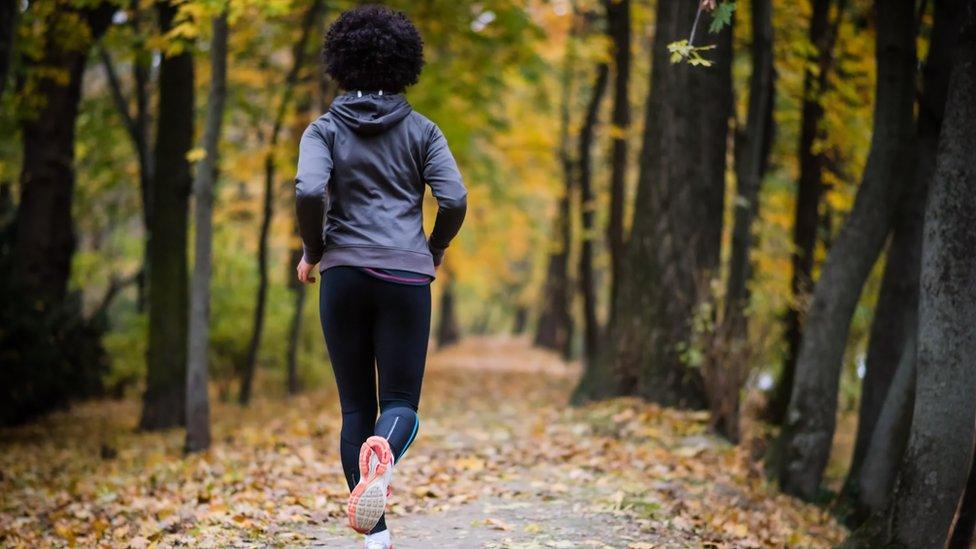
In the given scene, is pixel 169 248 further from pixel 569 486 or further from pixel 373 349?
pixel 373 349

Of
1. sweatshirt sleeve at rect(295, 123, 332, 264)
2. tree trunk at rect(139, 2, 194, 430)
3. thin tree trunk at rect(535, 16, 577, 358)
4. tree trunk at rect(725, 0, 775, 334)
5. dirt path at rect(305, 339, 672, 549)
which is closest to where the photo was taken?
sweatshirt sleeve at rect(295, 123, 332, 264)

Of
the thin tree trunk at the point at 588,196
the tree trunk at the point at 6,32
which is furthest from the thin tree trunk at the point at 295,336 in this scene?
the tree trunk at the point at 6,32

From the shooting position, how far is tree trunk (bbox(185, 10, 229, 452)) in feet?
29.8

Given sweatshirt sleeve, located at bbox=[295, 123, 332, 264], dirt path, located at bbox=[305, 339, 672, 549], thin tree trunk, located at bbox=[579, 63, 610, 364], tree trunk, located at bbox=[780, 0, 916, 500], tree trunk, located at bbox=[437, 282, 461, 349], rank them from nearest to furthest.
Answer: sweatshirt sleeve, located at bbox=[295, 123, 332, 264] < dirt path, located at bbox=[305, 339, 672, 549] < tree trunk, located at bbox=[780, 0, 916, 500] < thin tree trunk, located at bbox=[579, 63, 610, 364] < tree trunk, located at bbox=[437, 282, 461, 349]

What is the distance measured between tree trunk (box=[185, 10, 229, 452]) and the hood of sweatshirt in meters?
5.30

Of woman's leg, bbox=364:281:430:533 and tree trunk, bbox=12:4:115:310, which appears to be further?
tree trunk, bbox=12:4:115:310

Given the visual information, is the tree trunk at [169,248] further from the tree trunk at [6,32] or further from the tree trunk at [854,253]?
the tree trunk at [854,253]

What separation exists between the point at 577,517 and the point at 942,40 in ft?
16.2

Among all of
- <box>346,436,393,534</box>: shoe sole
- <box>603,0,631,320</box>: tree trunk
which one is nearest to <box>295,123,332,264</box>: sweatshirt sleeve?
<box>346,436,393,534</box>: shoe sole

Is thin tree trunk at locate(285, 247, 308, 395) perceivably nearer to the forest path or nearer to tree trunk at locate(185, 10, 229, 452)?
the forest path

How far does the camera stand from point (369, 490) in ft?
12.5

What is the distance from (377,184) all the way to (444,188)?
0.28 m

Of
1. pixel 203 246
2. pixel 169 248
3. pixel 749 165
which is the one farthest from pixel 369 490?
pixel 169 248

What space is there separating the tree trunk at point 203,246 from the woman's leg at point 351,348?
5.43 metres
